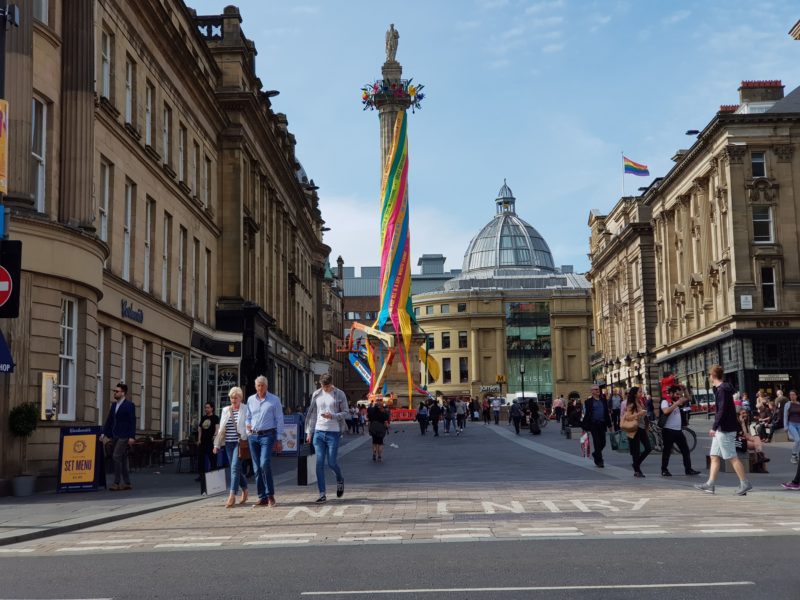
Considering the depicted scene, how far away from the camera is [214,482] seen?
15.8 meters

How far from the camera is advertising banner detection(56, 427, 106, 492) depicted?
18062mm

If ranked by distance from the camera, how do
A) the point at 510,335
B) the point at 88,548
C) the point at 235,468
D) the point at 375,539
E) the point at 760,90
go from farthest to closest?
Answer: 1. the point at 510,335
2. the point at 760,90
3. the point at 235,468
4. the point at 375,539
5. the point at 88,548

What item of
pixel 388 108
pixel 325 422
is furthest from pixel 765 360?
pixel 325 422

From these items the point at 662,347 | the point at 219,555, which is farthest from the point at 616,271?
the point at 219,555

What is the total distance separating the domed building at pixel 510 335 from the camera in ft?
464

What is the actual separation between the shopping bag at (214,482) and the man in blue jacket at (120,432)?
3498 millimetres

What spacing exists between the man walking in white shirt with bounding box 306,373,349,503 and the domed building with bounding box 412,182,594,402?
124 meters

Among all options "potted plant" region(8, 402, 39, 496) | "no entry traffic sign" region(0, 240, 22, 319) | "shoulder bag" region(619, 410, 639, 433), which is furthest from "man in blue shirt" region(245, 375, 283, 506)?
"shoulder bag" region(619, 410, 639, 433)

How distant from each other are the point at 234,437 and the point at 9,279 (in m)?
4.50

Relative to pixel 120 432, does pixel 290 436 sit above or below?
below

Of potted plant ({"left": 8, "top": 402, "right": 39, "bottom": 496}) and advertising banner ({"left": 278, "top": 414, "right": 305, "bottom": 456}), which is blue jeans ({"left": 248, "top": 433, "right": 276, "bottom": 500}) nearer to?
potted plant ({"left": 8, "top": 402, "right": 39, "bottom": 496})

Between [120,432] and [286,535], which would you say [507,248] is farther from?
[286,535]

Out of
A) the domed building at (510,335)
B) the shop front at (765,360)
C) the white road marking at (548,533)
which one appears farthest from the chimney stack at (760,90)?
the domed building at (510,335)

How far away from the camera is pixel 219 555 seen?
9.96 metres
